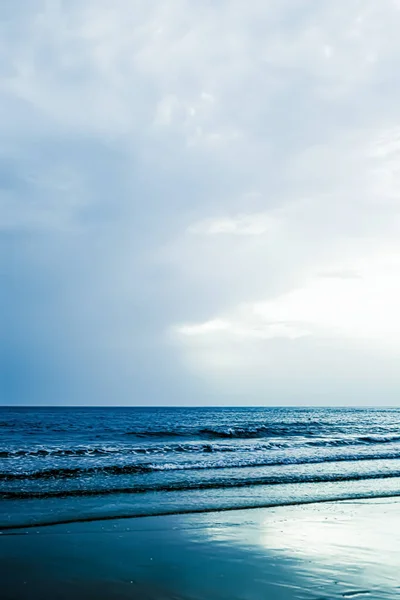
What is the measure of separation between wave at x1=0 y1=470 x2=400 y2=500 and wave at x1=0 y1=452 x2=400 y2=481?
274cm

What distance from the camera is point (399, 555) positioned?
27.8 feet

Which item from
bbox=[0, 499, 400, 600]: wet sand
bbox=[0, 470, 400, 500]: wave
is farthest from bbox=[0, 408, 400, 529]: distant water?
bbox=[0, 499, 400, 600]: wet sand

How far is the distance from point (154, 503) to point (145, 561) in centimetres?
492

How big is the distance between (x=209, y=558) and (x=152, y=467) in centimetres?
1122

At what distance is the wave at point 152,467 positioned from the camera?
56.5 ft

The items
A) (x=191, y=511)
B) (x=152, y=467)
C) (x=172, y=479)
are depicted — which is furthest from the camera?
(x=152, y=467)

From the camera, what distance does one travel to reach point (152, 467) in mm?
19203

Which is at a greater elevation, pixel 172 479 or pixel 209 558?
pixel 209 558

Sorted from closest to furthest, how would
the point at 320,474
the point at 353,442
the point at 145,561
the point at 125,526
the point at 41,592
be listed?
the point at 41,592
the point at 145,561
the point at 125,526
the point at 320,474
the point at 353,442

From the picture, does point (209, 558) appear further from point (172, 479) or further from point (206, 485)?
point (172, 479)

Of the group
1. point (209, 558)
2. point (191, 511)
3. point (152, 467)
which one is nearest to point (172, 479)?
point (152, 467)

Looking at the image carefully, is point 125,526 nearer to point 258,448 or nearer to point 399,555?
point 399,555

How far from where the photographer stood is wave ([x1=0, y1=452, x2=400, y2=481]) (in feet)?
56.5

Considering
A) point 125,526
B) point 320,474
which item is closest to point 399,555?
point 125,526
